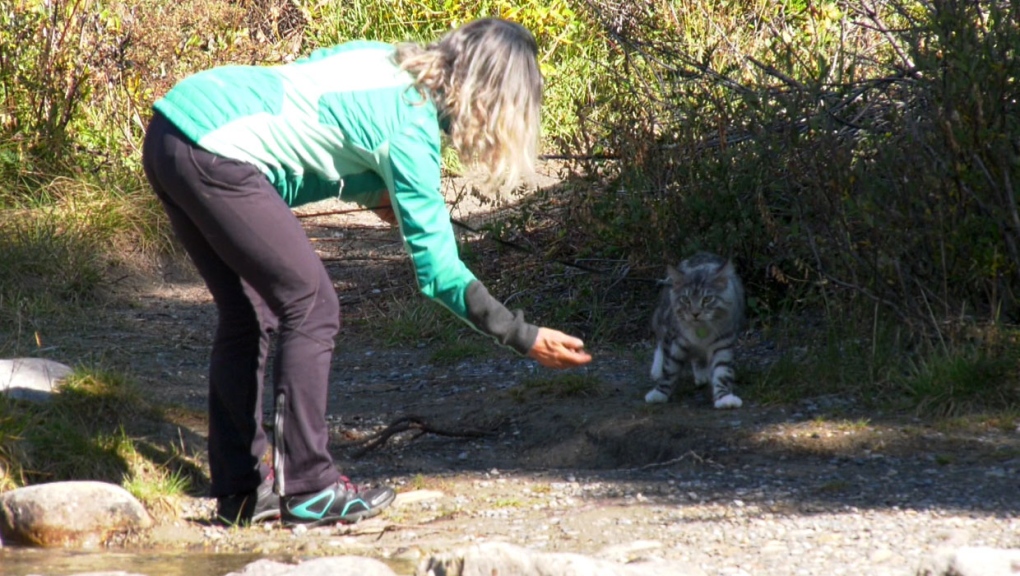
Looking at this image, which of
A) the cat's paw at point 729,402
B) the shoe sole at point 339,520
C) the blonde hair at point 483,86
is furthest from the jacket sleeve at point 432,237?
the cat's paw at point 729,402

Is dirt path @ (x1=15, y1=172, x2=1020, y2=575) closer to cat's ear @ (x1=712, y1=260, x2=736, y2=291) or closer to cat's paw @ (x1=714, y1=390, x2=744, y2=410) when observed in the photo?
cat's paw @ (x1=714, y1=390, x2=744, y2=410)

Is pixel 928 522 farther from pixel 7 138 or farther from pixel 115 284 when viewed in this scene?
pixel 7 138

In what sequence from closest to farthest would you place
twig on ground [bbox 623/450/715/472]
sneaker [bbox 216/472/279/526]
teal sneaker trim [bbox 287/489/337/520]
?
teal sneaker trim [bbox 287/489/337/520]
sneaker [bbox 216/472/279/526]
twig on ground [bbox 623/450/715/472]

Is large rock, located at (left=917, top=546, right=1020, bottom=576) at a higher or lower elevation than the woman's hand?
lower

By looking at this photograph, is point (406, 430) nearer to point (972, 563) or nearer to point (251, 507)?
point (251, 507)

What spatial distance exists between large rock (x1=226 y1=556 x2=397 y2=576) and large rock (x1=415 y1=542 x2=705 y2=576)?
18 cm

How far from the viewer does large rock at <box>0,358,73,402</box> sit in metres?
5.37

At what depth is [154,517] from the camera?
454 cm

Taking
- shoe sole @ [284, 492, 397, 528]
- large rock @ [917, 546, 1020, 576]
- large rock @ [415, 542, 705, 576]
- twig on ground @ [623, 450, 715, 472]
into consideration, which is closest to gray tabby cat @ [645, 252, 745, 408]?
twig on ground @ [623, 450, 715, 472]

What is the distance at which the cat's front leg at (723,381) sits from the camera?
559cm

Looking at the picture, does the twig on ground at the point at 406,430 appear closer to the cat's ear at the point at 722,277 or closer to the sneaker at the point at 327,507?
the sneaker at the point at 327,507

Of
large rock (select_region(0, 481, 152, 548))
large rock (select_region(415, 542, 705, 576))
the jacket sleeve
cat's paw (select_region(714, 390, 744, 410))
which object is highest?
the jacket sleeve

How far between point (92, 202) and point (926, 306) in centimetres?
624

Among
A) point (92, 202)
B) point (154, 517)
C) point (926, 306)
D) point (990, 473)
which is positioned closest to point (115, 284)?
point (92, 202)
